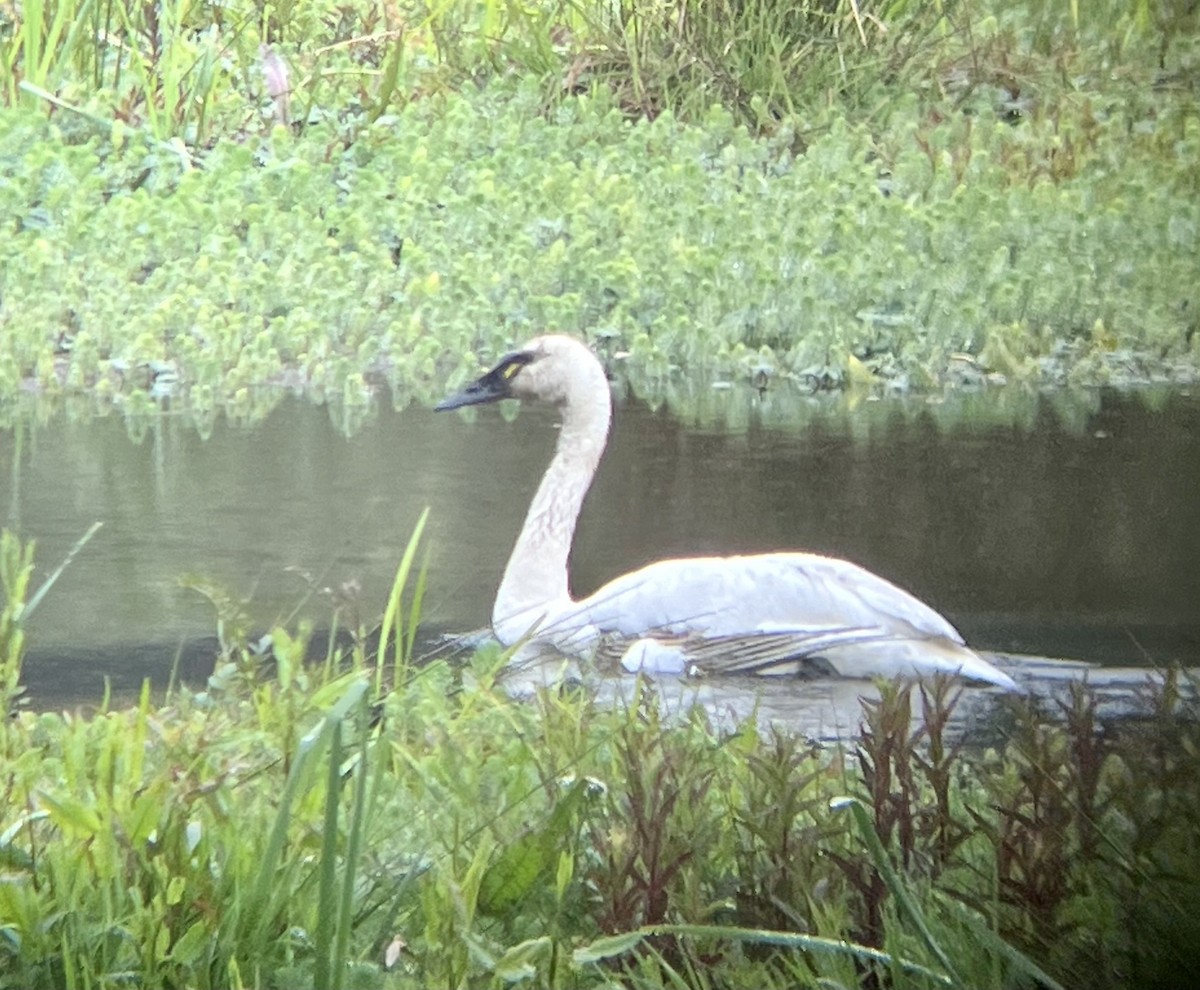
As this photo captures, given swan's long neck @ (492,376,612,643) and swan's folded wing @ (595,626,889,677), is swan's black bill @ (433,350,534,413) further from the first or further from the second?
swan's folded wing @ (595,626,889,677)

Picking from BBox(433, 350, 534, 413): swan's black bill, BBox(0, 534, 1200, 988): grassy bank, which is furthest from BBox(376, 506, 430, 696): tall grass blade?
BBox(433, 350, 534, 413): swan's black bill

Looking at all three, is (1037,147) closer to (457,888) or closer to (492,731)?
(492,731)

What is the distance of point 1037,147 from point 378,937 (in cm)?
94

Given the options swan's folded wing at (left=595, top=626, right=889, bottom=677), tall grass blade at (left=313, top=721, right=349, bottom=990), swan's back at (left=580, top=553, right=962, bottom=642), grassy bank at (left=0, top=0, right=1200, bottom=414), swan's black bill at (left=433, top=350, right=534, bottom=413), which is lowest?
tall grass blade at (left=313, top=721, right=349, bottom=990)

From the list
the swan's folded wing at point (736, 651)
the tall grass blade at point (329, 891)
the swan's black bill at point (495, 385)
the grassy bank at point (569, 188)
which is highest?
the grassy bank at point (569, 188)

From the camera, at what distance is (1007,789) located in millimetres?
1793

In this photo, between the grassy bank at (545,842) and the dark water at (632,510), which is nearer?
the grassy bank at (545,842)

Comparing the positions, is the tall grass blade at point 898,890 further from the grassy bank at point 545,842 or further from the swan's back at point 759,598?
the swan's back at point 759,598

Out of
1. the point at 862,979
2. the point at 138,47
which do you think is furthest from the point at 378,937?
the point at 138,47

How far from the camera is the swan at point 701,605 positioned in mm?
1865

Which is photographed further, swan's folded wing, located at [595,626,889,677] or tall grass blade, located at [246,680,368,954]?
swan's folded wing, located at [595,626,889,677]

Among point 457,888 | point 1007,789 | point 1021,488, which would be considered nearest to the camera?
point 457,888

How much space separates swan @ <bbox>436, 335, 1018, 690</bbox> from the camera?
6.12ft

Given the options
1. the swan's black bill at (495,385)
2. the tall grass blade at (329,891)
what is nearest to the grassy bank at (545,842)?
the tall grass blade at (329,891)
